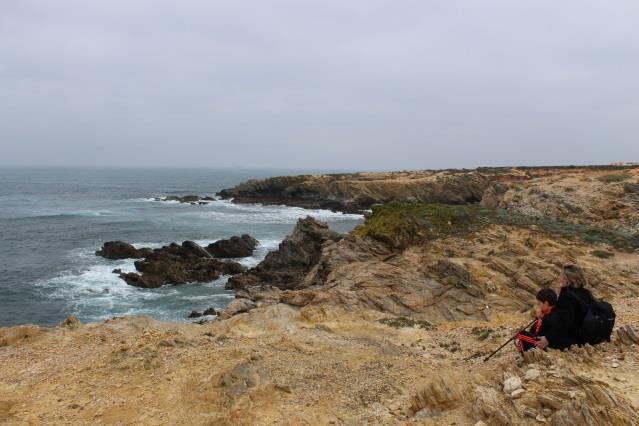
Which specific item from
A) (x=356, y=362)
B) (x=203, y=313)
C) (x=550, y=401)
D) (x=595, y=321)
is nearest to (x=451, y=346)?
(x=356, y=362)

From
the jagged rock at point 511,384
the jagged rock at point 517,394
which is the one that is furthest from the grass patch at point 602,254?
the jagged rock at point 517,394

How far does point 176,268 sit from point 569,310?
31652 millimetres

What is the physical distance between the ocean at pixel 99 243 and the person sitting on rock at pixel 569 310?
862 inches

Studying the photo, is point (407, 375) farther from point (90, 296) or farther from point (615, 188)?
point (615, 188)

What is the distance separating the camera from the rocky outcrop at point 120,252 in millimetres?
42003

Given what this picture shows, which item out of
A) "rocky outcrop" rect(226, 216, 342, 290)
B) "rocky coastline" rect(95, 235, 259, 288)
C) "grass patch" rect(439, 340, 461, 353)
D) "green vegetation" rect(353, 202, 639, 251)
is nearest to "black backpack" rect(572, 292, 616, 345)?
"grass patch" rect(439, 340, 461, 353)

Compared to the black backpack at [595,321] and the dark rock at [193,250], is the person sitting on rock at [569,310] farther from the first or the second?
the dark rock at [193,250]

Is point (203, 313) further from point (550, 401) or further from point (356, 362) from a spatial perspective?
point (550, 401)

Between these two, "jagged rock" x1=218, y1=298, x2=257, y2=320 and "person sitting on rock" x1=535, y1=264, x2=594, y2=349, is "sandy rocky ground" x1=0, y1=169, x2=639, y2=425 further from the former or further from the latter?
"jagged rock" x1=218, y1=298, x2=257, y2=320

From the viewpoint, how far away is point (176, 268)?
3628 centimetres

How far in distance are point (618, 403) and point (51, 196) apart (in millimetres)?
113747

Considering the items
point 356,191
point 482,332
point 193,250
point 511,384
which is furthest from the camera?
point 356,191

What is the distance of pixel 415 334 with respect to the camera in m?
15.4

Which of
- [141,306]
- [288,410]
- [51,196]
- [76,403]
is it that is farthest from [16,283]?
[51,196]
